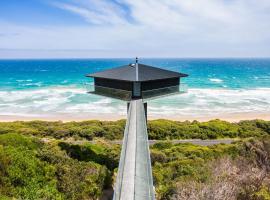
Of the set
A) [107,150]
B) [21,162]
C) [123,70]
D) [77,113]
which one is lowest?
[77,113]

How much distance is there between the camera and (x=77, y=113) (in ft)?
139

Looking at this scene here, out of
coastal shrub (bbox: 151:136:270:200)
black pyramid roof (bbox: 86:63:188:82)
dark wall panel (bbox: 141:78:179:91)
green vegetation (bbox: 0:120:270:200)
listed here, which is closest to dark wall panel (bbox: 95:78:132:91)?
black pyramid roof (bbox: 86:63:188:82)

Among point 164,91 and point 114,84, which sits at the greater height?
point 114,84

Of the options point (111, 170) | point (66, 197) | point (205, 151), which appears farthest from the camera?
point (205, 151)

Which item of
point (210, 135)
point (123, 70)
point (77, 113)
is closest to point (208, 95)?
point (77, 113)

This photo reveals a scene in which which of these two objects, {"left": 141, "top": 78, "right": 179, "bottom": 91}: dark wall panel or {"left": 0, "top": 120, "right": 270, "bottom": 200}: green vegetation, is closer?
{"left": 0, "top": 120, "right": 270, "bottom": 200}: green vegetation

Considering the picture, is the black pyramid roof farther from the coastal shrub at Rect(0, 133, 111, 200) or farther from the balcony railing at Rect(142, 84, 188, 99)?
the coastal shrub at Rect(0, 133, 111, 200)

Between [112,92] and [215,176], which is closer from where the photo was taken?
[215,176]

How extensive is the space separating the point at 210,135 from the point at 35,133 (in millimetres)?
15911

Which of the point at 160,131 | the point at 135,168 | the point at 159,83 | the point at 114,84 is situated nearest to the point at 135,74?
the point at 114,84

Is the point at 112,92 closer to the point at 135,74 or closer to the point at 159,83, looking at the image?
the point at 135,74

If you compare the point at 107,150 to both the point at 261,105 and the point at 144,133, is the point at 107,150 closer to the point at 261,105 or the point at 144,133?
the point at 144,133

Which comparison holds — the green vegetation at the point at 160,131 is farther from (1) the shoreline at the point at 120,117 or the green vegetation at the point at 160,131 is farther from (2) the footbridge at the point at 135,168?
(2) the footbridge at the point at 135,168

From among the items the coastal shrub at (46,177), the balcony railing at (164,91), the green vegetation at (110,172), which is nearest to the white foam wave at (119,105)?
the balcony railing at (164,91)
